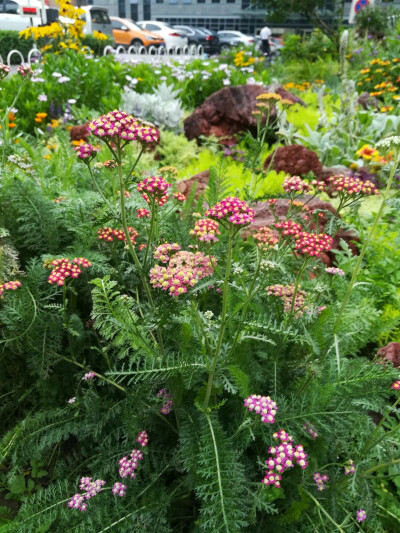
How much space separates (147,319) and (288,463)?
64 centimetres

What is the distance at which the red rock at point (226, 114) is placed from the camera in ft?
18.7

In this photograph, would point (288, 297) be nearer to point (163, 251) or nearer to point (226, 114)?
point (163, 251)

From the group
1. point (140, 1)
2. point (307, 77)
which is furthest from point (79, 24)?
point (140, 1)

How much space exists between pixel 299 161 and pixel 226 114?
209cm

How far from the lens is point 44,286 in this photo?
2.06 metres

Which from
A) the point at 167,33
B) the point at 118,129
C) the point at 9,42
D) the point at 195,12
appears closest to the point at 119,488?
the point at 118,129

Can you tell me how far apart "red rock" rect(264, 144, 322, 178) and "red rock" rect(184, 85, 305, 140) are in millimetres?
1605

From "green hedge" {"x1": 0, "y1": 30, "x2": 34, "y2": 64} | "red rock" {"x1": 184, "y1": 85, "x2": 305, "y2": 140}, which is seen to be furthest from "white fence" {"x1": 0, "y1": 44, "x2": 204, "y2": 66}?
"red rock" {"x1": 184, "y1": 85, "x2": 305, "y2": 140}

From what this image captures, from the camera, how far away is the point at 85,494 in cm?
140

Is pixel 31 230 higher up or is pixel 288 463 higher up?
pixel 31 230

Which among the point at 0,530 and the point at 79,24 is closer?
the point at 0,530

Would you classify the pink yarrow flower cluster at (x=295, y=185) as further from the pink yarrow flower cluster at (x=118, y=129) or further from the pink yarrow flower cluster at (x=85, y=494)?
the pink yarrow flower cluster at (x=85, y=494)

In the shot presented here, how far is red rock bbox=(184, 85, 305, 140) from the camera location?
5.71m

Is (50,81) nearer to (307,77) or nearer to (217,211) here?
(217,211)
